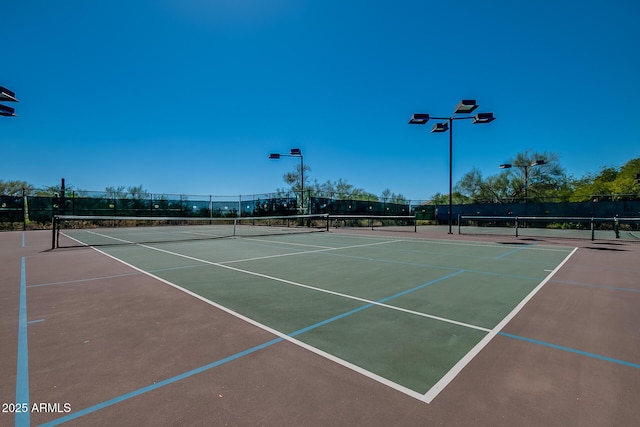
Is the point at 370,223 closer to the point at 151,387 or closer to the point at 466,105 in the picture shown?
the point at 466,105

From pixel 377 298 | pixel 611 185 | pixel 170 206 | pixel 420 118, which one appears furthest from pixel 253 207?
pixel 611 185

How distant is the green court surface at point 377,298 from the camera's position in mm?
3098

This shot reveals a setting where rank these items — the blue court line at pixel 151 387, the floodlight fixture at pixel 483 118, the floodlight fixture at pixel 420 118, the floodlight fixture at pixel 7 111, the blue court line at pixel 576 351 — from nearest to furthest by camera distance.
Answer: the blue court line at pixel 151 387, the blue court line at pixel 576 351, the floodlight fixture at pixel 7 111, the floodlight fixture at pixel 483 118, the floodlight fixture at pixel 420 118

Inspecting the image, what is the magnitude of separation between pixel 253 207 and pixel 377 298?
27901 millimetres

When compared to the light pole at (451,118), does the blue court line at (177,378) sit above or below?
below

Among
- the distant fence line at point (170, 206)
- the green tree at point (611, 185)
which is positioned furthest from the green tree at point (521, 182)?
the distant fence line at point (170, 206)

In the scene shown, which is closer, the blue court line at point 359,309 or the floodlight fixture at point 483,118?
the blue court line at point 359,309

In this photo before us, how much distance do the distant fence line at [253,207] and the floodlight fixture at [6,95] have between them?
54.1 feet

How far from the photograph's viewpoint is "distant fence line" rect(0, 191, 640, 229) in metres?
23.5

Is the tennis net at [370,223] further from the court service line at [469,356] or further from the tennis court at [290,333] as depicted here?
the court service line at [469,356]

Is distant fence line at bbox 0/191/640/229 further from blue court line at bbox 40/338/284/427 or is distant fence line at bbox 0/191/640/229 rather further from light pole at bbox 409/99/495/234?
blue court line at bbox 40/338/284/427

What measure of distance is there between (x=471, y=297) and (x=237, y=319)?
3.86m

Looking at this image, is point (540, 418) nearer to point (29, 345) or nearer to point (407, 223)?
point (29, 345)

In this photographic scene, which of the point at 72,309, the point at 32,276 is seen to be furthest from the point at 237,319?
the point at 32,276
